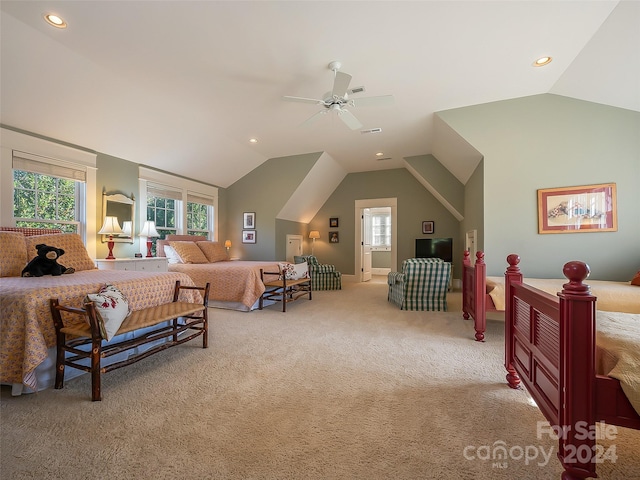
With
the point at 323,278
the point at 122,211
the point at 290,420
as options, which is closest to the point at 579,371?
the point at 290,420

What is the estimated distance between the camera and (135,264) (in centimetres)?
399

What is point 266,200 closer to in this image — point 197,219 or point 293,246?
point 293,246

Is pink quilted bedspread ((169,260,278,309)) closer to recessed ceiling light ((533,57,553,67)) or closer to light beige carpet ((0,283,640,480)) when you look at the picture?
light beige carpet ((0,283,640,480))

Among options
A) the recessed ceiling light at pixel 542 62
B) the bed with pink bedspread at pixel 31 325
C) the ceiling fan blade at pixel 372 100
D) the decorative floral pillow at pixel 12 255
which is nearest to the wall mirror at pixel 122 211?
the decorative floral pillow at pixel 12 255

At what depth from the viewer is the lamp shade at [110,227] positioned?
3.97m

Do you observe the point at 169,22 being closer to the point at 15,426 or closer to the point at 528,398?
the point at 15,426

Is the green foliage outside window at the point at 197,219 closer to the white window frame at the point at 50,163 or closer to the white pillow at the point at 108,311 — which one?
the white window frame at the point at 50,163

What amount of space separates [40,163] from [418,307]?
5445mm

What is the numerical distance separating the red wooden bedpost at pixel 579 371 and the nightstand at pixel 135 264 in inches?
180

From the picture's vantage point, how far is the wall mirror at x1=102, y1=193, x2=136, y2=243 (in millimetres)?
4215

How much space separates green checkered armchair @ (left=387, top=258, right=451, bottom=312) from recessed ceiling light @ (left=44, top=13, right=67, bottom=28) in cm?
458

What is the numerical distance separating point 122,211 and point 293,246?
12.0 feet

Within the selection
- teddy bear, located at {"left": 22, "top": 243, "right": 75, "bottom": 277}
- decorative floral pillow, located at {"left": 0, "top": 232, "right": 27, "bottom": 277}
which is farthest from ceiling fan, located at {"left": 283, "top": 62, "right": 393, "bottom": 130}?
decorative floral pillow, located at {"left": 0, "top": 232, "right": 27, "bottom": 277}

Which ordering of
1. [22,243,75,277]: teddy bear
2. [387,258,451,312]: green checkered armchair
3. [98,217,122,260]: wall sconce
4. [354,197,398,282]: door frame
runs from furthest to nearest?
[354,197,398,282]: door frame
[387,258,451,312]: green checkered armchair
[98,217,122,260]: wall sconce
[22,243,75,277]: teddy bear
